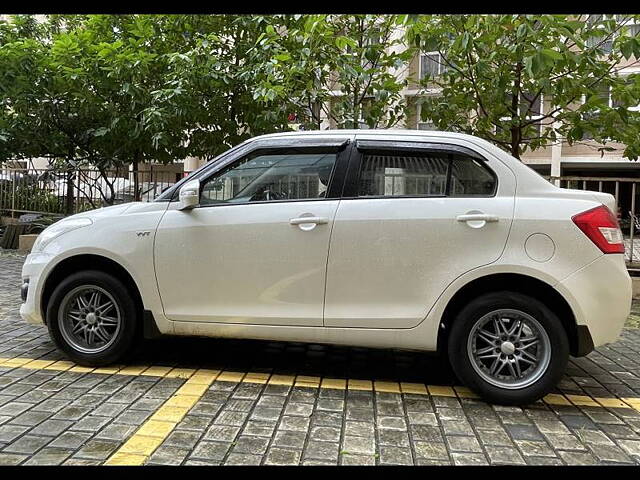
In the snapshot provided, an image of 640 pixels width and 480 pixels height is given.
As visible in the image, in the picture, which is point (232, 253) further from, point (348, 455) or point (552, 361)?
point (552, 361)

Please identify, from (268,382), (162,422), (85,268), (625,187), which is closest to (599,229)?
(268,382)

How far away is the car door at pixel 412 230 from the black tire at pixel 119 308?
1572 mm

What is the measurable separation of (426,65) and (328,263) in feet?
48.1

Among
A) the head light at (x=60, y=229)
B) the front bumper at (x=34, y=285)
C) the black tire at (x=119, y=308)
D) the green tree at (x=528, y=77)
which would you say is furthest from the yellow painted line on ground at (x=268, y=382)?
the green tree at (x=528, y=77)

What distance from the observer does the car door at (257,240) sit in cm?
388

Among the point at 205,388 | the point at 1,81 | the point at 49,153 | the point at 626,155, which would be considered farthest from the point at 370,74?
the point at 49,153

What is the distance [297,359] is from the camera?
4.62 m

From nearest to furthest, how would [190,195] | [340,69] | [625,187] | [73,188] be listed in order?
[190,195], [340,69], [625,187], [73,188]

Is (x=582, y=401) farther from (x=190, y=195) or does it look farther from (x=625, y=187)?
(x=625, y=187)

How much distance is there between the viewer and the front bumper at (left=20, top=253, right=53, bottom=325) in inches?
167

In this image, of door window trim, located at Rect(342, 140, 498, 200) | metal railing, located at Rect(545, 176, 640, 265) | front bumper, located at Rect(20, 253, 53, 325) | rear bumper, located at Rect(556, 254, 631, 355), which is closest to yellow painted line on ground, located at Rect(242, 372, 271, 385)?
door window trim, located at Rect(342, 140, 498, 200)

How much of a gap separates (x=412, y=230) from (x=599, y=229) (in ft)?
4.02

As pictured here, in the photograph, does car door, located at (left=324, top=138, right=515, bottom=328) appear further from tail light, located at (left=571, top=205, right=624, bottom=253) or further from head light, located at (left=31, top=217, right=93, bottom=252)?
head light, located at (left=31, top=217, right=93, bottom=252)

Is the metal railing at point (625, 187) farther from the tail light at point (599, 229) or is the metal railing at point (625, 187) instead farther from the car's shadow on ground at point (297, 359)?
the car's shadow on ground at point (297, 359)
